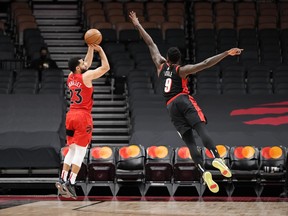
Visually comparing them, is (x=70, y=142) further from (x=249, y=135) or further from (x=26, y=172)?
(x=249, y=135)

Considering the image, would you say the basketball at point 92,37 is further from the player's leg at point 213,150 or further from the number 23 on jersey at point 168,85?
the player's leg at point 213,150

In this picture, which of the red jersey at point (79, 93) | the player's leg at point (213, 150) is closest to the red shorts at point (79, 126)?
the red jersey at point (79, 93)

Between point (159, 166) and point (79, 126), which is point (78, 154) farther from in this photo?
point (159, 166)

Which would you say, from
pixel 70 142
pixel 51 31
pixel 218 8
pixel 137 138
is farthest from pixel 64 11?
pixel 70 142

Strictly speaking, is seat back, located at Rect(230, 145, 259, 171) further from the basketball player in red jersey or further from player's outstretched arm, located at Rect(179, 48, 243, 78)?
player's outstretched arm, located at Rect(179, 48, 243, 78)

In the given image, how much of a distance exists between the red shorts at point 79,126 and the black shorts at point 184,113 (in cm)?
130

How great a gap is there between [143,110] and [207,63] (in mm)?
7077

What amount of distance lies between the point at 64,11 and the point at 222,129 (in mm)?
10062

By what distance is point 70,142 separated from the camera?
9.04 metres

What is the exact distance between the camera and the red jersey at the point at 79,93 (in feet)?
29.4

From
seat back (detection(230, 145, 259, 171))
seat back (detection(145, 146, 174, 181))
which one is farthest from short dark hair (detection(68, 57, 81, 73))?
seat back (detection(230, 145, 259, 171))

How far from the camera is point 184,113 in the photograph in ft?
27.8

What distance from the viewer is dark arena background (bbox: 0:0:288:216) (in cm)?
1265

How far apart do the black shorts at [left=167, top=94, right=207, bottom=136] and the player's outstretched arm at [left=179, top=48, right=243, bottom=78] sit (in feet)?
1.14
